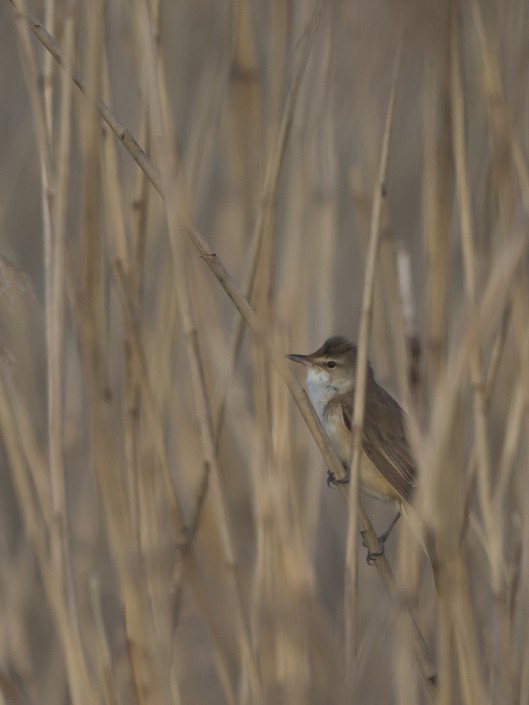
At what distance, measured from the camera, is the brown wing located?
8.85 feet

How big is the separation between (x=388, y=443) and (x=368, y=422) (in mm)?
99

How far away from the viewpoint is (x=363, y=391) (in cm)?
173

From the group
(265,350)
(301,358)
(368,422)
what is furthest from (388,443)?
(265,350)

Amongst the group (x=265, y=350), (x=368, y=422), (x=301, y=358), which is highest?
(x=301, y=358)

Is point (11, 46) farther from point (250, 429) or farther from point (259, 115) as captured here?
point (250, 429)

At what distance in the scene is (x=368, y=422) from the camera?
2836 millimetres

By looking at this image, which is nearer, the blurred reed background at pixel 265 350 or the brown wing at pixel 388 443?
the blurred reed background at pixel 265 350

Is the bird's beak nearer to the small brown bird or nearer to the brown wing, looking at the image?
the small brown bird

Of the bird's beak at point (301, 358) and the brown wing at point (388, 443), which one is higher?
the bird's beak at point (301, 358)

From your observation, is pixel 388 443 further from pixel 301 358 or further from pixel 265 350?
pixel 265 350

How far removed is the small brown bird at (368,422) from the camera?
8.93 feet

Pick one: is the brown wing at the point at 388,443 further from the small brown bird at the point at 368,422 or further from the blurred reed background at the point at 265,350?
the blurred reed background at the point at 265,350

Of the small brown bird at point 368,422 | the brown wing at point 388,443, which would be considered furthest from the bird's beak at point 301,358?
the brown wing at point 388,443

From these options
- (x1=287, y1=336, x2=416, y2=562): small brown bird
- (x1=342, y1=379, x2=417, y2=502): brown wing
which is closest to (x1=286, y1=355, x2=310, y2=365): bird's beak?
(x1=287, y1=336, x2=416, y2=562): small brown bird
